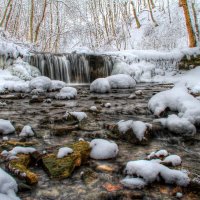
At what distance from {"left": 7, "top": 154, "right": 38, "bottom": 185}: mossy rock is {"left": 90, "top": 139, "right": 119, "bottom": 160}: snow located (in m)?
0.62

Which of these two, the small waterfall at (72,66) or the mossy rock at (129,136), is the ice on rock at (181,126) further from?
the small waterfall at (72,66)

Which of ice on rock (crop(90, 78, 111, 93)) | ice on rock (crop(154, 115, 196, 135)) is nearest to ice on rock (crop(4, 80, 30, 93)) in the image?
ice on rock (crop(90, 78, 111, 93))

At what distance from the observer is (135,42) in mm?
27625

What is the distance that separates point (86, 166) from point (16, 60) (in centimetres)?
1051

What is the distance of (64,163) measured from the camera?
229 cm

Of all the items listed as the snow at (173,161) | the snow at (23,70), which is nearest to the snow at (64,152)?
the snow at (173,161)

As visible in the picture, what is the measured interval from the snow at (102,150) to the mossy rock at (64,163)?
93 millimetres

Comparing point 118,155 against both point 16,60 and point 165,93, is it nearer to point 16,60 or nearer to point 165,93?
point 165,93

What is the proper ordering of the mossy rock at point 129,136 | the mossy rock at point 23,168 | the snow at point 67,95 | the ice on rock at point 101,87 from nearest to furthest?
the mossy rock at point 23,168 → the mossy rock at point 129,136 → the snow at point 67,95 → the ice on rock at point 101,87

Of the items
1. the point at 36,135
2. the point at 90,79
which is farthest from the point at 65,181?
the point at 90,79

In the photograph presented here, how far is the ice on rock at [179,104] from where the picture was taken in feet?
12.2

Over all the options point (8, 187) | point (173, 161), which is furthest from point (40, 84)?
point (8, 187)

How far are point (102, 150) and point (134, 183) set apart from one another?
67cm

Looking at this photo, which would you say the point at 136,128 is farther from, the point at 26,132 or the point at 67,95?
the point at 67,95
